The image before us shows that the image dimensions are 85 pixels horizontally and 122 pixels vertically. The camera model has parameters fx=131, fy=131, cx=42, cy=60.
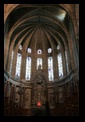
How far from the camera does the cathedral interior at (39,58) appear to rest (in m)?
21.8

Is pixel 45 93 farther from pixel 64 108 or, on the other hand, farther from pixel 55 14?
pixel 55 14

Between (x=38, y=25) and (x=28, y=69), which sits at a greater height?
(x=38, y=25)

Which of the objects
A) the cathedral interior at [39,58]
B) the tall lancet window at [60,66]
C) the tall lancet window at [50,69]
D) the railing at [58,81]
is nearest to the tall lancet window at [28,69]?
the cathedral interior at [39,58]

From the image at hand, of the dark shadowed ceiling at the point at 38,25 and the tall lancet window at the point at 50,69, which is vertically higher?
the dark shadowed ceiling at the point at 38,25

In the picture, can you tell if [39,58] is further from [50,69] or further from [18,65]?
[18,65]

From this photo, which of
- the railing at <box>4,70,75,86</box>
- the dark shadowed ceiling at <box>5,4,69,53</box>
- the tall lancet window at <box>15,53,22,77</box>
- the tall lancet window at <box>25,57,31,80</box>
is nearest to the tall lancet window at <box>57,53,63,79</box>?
the railing at <box>4,70,75,86</box>

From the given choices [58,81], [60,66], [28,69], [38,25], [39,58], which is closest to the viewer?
[58,81]

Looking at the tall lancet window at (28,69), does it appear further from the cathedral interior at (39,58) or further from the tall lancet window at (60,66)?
the tall lancet window at (60,66)

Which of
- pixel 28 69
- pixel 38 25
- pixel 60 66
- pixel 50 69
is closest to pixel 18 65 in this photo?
pixel 28 69

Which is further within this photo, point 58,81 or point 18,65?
point 18,65

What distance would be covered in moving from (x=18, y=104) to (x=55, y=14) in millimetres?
17959

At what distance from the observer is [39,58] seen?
29.7 m
